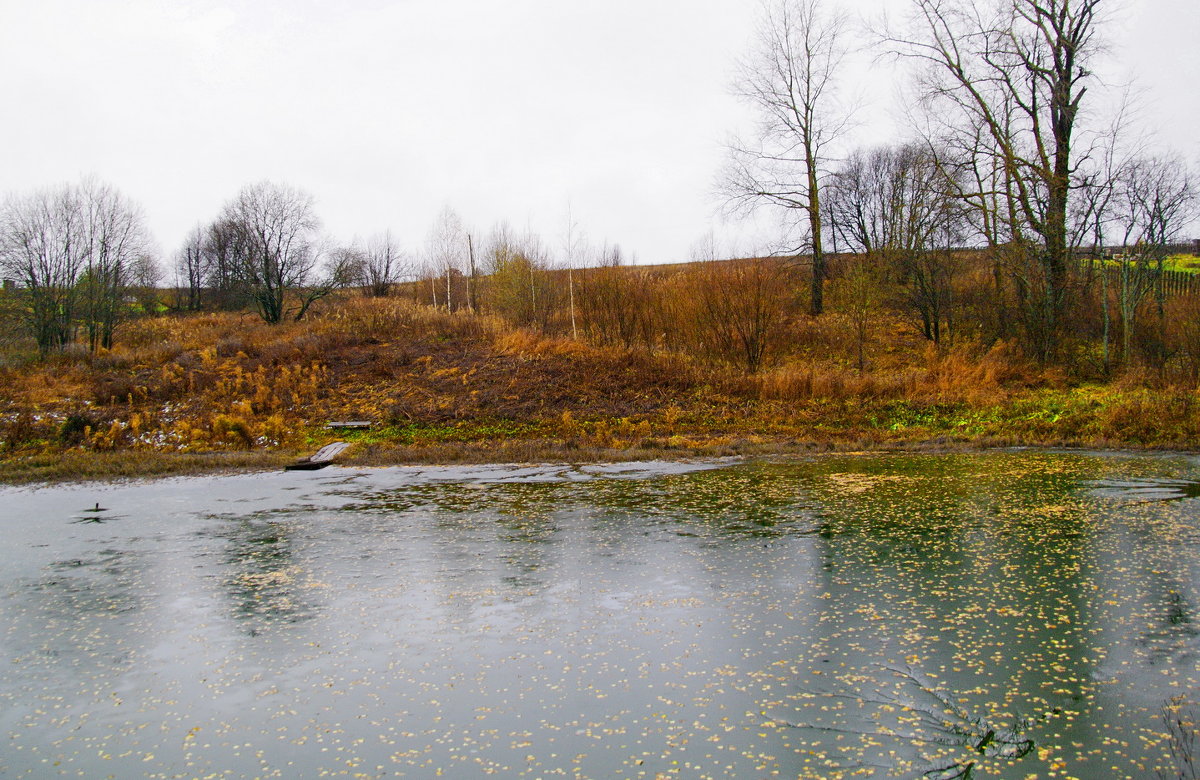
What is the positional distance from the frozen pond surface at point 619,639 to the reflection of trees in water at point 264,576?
39mm

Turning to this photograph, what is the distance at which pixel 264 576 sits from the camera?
6.50 meters

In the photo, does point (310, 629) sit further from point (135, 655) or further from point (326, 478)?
point (326, 478)

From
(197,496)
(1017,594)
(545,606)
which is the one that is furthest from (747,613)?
(197,496)

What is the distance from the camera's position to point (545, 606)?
5516 mm

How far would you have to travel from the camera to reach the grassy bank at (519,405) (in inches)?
529

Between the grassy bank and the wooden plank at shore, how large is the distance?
0.41 metres

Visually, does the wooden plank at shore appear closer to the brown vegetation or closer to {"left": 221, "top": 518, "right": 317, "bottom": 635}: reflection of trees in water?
the brown vegetation

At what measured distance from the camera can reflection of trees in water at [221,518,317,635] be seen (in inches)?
217

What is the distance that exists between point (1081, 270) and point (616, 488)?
17.4 m

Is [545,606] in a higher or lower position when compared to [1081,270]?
lower

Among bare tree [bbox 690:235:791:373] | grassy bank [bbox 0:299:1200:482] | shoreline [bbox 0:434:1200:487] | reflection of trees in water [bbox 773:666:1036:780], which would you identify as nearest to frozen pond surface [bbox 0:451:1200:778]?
reflection of trees in water [bbox 773:666:1036:780]

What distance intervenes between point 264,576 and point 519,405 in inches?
428

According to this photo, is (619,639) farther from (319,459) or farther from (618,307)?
(618,307)

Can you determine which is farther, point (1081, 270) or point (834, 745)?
point (1081, 270)
